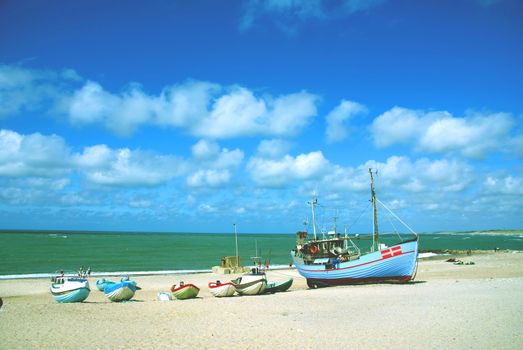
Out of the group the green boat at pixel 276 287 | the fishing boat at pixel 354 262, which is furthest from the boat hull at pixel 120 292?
the fishing boat at pixel 354 262

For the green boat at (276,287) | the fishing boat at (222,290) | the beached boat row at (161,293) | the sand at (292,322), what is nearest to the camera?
the sand at (292,322)

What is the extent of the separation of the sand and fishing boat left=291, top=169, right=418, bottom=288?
3.77 m

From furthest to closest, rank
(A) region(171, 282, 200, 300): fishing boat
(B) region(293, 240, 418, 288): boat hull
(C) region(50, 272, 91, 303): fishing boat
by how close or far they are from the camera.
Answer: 1. (B) region(293, 240, 418, 288): boat hull
2. (A) region(171, 282, 200, 300): fishing boat
3. (C) region(50, 272, 91, 303): fishing boat

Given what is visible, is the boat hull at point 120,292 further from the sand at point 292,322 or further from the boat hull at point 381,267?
the boat hull at point 381,267

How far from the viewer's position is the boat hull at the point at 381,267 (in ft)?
90.2

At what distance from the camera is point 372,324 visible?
1487cm

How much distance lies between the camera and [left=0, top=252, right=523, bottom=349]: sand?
12461mm

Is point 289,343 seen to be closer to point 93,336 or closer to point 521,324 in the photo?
point 93,336

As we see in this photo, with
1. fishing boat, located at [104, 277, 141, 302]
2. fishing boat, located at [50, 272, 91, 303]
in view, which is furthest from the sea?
fishing boat, located at [50, 272, 91, 303]

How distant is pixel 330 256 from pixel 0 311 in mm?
21873

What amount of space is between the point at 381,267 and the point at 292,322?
14088 millimetres

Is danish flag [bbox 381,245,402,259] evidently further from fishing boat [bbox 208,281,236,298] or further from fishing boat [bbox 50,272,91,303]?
fishing boat [bbox 50,272,91,303]

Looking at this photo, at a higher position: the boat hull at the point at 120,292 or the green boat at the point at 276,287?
the boat hull at the point at 120,292

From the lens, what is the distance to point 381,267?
27.9 metres
